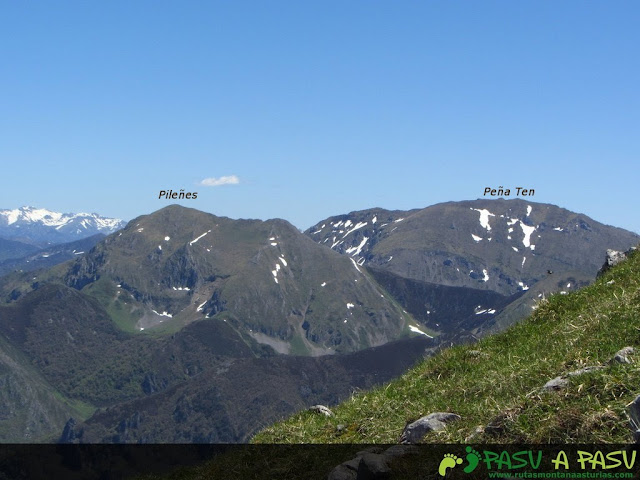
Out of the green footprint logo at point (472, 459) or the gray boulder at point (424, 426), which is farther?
the gray boulder at point (424, 426)

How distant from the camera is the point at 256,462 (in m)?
14.2

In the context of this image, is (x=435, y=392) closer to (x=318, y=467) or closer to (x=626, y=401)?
(x=318, y=467)

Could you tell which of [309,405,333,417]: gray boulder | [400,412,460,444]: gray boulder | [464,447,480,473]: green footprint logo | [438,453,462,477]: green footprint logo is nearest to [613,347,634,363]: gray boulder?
[400,412,460,444]: gray boulder

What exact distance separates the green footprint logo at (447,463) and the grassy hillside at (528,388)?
0.96m

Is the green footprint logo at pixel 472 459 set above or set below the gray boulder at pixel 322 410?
above

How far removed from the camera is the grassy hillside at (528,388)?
440 inches

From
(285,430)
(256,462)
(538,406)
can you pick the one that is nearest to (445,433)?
(538,406)

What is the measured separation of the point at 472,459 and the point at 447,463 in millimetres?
415

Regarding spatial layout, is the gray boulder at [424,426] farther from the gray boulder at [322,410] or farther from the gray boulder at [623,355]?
the gray boulder at [322,410]

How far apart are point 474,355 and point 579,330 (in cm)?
290

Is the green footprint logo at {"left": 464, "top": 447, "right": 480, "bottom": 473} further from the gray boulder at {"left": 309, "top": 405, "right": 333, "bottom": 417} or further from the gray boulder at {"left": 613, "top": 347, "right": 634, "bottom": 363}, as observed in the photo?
the gray boulder at {"left": 309, "top": 405, "right": 333, "bottom": 417}

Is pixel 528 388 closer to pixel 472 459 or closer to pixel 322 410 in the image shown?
pixel 472 459

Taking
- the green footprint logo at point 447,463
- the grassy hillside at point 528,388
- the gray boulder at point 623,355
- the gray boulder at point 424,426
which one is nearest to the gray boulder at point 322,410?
the grassy hillside at point 528,388

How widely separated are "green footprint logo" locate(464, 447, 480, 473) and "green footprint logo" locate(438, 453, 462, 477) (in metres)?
0.17
